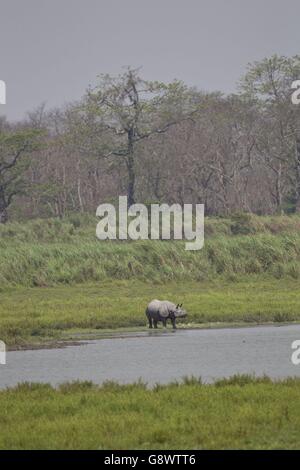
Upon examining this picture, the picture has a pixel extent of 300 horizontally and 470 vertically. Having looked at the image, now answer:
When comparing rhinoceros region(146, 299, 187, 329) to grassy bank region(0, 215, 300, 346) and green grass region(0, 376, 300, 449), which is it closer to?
grassy bank region(0, 215, 300, 346)

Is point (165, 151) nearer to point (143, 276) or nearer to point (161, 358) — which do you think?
point (143, 276)

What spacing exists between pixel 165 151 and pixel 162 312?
4046 centimetres

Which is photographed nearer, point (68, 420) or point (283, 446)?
point (283, 446)

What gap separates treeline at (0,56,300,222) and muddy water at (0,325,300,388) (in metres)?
34.3

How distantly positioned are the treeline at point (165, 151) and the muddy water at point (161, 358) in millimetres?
34299

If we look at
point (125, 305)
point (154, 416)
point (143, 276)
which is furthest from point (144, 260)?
point (154, 416)

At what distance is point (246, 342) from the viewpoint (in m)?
26.6

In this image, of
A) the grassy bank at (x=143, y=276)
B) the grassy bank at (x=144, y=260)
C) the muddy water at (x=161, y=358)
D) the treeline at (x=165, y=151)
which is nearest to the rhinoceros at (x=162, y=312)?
the grassy bank at (x=143, y=276)

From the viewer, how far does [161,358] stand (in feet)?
78.5

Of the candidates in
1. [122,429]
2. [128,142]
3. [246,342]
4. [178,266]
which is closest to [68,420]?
[122,429]

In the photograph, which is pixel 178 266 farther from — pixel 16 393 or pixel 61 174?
pixel 61 174

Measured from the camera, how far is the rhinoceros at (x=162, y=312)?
30031 millimetres

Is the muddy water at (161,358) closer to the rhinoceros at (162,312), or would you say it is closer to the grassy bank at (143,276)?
the rhinoceros at (162,312)
